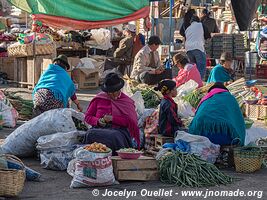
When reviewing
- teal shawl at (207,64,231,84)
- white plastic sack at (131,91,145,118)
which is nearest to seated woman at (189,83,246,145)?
white plastic sack at (131,91,145,118)

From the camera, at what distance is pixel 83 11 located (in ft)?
28.7

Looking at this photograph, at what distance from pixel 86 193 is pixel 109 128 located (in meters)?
1.41

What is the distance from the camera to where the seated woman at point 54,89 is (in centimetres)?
985

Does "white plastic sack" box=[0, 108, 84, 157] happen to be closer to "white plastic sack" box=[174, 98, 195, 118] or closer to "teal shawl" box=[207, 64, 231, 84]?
"white plastic sack" box=[174, 98, 195, 118]

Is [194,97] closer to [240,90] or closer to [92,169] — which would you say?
[240,90]

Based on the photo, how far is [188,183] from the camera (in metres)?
7.24

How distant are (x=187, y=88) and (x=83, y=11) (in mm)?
3654

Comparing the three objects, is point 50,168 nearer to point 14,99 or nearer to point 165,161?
point 165,161

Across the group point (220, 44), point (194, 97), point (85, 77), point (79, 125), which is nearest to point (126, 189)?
point (79, 125)

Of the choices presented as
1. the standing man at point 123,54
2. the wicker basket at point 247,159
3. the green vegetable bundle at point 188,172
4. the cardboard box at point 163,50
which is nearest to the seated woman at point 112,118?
the green vegetable bundle at point 188,172

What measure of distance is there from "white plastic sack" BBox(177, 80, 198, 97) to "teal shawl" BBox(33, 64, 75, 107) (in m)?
2.51

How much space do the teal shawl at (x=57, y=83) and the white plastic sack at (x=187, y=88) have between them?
98.7 inches

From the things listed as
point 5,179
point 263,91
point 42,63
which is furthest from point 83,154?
point 42,63

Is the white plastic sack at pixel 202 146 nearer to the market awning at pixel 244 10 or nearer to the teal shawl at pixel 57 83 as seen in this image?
the market awning at pixel 244 10
